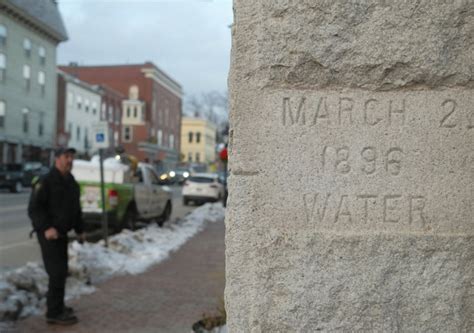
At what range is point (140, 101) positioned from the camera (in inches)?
3056

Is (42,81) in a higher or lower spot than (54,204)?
higher

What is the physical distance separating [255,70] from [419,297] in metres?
1.36

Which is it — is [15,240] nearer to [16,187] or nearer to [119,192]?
[119,192]

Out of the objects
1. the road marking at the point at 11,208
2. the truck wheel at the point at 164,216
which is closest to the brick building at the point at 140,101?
the road marking at the point at 11,208

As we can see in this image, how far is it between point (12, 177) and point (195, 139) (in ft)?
241

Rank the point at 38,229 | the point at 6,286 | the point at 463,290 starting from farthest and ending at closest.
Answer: the point at 6,286
the point at 38,229
the point at 463,290

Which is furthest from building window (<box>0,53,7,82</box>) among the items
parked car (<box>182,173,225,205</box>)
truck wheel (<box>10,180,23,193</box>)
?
parked car (<box>182,173,225,205</box>)

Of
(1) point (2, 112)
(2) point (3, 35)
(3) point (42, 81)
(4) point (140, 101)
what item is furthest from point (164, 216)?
(4) point (140, 101)

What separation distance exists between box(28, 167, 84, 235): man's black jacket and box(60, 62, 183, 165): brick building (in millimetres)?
68231

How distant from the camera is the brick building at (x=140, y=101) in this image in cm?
7662

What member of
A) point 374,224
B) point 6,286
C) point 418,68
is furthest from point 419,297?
point 6,286

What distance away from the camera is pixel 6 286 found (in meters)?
6.79

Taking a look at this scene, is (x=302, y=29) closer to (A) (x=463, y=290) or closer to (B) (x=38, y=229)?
(A) (x=463, y=290)

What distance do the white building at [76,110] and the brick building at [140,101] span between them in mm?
16345
